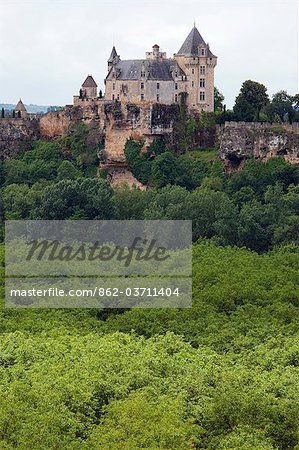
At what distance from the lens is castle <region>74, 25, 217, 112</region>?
91.8 meters

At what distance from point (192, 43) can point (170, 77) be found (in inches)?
136

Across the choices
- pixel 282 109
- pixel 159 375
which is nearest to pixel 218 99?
pixel 282 109

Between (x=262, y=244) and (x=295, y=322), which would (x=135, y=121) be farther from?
(x=295, y=322)

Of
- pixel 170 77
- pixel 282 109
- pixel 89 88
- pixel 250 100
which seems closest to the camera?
pixel 170 77

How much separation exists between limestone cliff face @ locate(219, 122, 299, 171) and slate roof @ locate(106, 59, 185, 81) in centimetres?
585

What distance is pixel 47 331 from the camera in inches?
2130

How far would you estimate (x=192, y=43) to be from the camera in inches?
3669

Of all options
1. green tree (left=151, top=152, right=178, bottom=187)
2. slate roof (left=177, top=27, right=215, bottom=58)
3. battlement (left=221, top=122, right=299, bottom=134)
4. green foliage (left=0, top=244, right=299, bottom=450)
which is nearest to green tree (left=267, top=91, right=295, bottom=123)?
battlement (left=221, top=122, right=299, bottom=134)

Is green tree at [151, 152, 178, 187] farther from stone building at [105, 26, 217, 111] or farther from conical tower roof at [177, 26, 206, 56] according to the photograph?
conical tower roof at [177, 26, 206, 56]

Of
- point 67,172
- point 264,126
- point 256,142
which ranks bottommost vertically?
point 67,172

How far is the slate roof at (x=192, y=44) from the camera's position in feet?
305

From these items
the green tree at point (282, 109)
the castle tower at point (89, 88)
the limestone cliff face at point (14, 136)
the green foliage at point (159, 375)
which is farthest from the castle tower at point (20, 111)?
the green foliage at point (159, 375)

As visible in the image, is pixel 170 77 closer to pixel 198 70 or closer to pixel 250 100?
pixel 198 70

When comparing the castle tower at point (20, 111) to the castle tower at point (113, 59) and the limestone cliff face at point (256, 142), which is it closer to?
the castle tower at point (113, 59)
